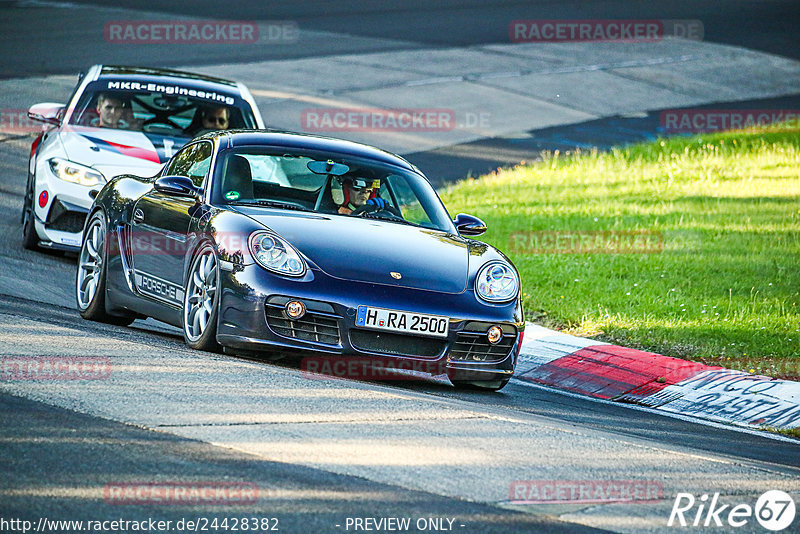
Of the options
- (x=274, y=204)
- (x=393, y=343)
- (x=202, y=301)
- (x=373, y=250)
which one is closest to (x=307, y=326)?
(x=393, y=343)

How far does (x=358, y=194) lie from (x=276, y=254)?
1.23 metres

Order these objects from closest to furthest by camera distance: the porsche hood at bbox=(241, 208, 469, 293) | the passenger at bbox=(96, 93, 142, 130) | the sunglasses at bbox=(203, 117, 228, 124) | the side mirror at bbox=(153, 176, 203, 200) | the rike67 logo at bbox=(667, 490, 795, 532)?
the rike67 logo at bbox=(667, 490, 795, 532) < the porsche hood at bbox=(241, 208, 469, 293) < the side mirror at bbox=(153, 176, 203, 200) < the passenger at bbox=(96, 93, 142, 130) < the sunglasses at bbox=(203, 117, 228, 124)

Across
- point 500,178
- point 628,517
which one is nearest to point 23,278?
point 628,517

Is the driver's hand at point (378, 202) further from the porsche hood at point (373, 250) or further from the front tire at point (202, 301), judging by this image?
the front tire at point (202, 301)

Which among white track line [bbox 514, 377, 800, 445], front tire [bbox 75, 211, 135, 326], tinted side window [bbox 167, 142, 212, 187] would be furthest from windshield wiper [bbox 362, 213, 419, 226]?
front tire [bbox 75, 211, 135, 326]

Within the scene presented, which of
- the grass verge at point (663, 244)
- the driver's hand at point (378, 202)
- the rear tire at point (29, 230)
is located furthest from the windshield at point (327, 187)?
the rear tire at point (29, 230)

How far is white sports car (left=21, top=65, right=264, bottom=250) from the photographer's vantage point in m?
11.1

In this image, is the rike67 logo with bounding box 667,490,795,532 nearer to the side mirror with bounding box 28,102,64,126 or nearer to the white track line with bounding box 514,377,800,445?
the white track line with bounding box 514,377,800,445

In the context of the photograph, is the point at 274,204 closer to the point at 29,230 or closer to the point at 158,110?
the point at 29,230

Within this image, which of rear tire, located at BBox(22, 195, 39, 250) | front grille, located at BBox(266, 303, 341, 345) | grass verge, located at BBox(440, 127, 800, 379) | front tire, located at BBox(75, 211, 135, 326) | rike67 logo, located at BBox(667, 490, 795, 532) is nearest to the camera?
rike67 logo, located at BBox(667, 490, 795, 532)

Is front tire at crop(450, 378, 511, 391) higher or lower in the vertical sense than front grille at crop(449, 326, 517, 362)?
lower

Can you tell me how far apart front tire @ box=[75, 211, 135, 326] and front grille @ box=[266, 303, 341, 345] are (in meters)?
2.18

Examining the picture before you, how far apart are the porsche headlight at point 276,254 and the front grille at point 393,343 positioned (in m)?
0.49

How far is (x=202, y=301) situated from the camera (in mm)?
7711
